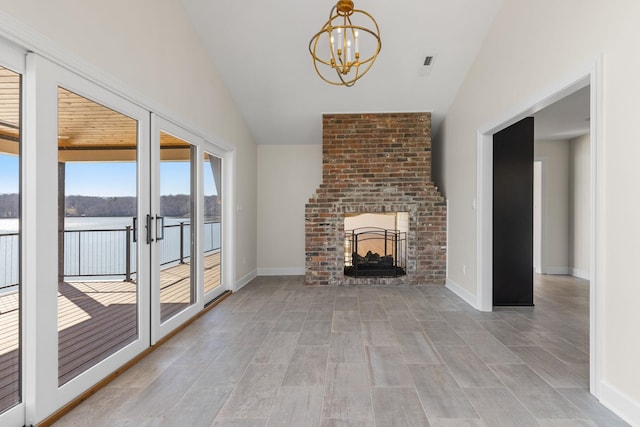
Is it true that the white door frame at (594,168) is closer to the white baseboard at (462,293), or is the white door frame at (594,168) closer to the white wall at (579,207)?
the white baseboard at (462,293)

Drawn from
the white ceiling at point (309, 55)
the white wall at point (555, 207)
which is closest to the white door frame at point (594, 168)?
the white ceiling at point (309, 55)

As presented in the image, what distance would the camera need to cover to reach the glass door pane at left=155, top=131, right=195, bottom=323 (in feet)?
10.8

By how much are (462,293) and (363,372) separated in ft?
8.87

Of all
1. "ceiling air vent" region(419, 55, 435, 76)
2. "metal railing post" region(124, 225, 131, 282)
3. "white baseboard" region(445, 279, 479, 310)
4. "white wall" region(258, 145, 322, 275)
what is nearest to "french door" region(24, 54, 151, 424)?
"metal railing post" region(124, 225, 131, 282)

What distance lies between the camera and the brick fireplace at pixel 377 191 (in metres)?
5.56

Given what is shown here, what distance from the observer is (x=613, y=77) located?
2.12 metres

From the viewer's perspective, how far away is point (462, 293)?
15.6 feet

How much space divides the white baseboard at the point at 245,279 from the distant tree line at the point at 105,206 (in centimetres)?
189

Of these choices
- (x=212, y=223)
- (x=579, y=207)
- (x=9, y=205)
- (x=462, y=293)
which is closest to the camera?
(x=9, y=205)

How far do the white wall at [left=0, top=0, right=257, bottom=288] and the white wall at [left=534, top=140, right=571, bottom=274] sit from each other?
559 cm

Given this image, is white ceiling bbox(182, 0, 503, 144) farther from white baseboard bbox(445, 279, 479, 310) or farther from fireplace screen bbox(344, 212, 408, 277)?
white baseboard bbox(445, 279, 479, 310)

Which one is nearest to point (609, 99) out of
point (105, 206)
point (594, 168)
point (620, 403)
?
point (594, 168)

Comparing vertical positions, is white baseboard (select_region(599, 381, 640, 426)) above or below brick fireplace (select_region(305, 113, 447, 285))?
below

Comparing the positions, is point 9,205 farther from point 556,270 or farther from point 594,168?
point 556,270
